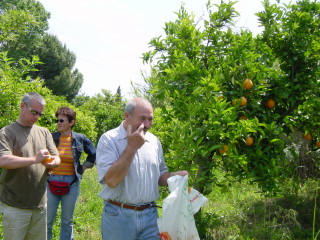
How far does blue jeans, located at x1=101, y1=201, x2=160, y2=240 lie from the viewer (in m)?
2.32

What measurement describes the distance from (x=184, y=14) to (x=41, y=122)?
235cm

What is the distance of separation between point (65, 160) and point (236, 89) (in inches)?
80.4

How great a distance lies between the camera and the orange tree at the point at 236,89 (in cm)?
305

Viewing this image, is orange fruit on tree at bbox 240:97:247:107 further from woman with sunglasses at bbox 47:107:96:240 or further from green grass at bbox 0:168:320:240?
woman with sunglasses at bbox 47:107:96:240

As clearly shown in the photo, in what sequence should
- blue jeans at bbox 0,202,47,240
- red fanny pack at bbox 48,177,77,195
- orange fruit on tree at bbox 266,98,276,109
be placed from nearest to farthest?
blue jeans at bbox 0,202,47,240
orange fruit on tree at bbox 266,98,276,109
red fanny pack at bbox 48,177,77,195

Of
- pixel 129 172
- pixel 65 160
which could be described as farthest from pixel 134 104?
pixel 65 160

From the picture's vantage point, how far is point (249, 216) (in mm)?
4973

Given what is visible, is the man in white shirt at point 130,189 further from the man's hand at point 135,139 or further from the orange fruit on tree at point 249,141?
the orange fruit on tree at point 249,141

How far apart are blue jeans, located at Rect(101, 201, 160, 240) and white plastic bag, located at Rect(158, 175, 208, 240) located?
121 mm

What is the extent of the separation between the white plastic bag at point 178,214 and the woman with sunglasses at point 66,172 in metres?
1.86

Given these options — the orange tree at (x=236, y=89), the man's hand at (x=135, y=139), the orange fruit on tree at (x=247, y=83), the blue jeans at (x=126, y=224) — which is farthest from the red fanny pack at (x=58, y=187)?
the orange fruit on tree at (x=247, y=83)

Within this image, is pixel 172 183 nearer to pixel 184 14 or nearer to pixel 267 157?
pixel 267 157

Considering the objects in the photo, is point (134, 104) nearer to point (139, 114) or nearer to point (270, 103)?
point (139, 114)

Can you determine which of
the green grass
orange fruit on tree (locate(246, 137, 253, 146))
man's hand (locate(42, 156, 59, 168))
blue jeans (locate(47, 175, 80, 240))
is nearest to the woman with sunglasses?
blue jeans (locate(47, 175, 80, 240))
